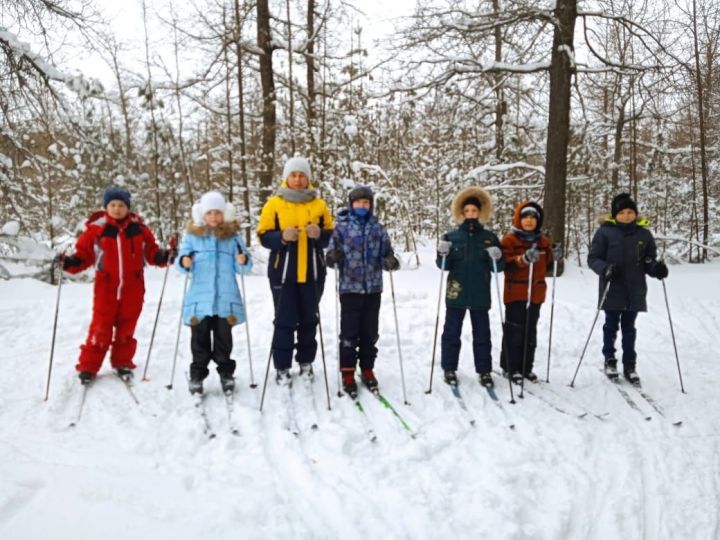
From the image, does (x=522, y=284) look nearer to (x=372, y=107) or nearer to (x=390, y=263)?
(x=390, y=263)

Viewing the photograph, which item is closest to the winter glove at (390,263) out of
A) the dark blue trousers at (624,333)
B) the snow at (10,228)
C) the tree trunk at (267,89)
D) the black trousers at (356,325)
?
the black trousers at (356,325)

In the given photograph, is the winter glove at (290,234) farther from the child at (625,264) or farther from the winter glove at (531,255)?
the child at (625,264)

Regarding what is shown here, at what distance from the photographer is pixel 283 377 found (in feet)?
A: 14.4

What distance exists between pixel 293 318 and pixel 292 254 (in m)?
0.60

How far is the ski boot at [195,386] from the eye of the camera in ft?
13.5

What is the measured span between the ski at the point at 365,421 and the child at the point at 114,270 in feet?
7.02

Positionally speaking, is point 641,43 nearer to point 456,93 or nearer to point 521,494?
point 456,93

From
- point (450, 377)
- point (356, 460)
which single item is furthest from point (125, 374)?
point (450, 377)

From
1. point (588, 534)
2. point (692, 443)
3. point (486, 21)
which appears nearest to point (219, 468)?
point (588, 534)

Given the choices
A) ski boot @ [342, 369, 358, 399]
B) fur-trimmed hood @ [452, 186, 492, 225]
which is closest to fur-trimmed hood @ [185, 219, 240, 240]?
ski boot @ [342, 369, 358, 399]

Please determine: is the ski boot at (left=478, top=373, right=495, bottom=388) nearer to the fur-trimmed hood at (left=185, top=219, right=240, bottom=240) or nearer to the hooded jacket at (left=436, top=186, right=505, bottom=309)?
the hooded jacket at (left=436, top=186, right=505, bottom=309)

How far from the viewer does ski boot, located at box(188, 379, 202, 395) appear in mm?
4121

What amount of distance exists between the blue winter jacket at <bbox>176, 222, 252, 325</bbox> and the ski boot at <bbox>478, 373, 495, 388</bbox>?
237 centimetres

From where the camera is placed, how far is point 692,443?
3.75 metres
